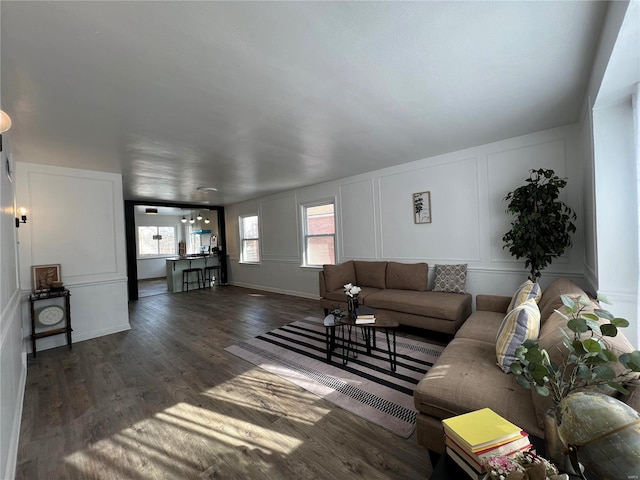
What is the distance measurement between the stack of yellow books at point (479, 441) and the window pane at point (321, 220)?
4.59 metres

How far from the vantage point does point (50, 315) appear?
3477 millimetres

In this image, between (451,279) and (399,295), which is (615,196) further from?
(399,295)

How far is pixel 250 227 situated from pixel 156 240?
16.4 ft

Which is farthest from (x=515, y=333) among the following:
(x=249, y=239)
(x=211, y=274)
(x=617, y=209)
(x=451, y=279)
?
(x=211, y=274)

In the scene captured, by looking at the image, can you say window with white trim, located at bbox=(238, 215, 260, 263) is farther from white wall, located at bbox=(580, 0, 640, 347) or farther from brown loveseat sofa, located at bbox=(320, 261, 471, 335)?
white wall, located at bbox=(580, 0, 640, 347)

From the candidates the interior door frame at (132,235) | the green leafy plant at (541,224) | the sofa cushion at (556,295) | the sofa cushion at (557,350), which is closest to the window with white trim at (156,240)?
the interior door frame at (132,235)

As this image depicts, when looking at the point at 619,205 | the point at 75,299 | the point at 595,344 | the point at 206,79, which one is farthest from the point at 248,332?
the point at 619,205

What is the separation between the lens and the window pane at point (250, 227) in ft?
24.2

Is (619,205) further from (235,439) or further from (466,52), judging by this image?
(235,439)

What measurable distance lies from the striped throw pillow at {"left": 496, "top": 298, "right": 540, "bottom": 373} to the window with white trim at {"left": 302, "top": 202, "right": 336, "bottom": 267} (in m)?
3.94

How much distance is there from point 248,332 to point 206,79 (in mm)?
3223

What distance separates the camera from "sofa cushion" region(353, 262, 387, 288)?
4.43 m

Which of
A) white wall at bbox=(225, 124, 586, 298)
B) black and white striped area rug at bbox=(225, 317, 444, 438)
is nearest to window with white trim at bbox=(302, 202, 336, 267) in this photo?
white wall at bbox=(225, 124, 586, 298)

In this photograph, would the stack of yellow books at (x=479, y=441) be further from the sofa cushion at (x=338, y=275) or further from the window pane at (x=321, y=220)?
the window pane at (x=321, y=220)
